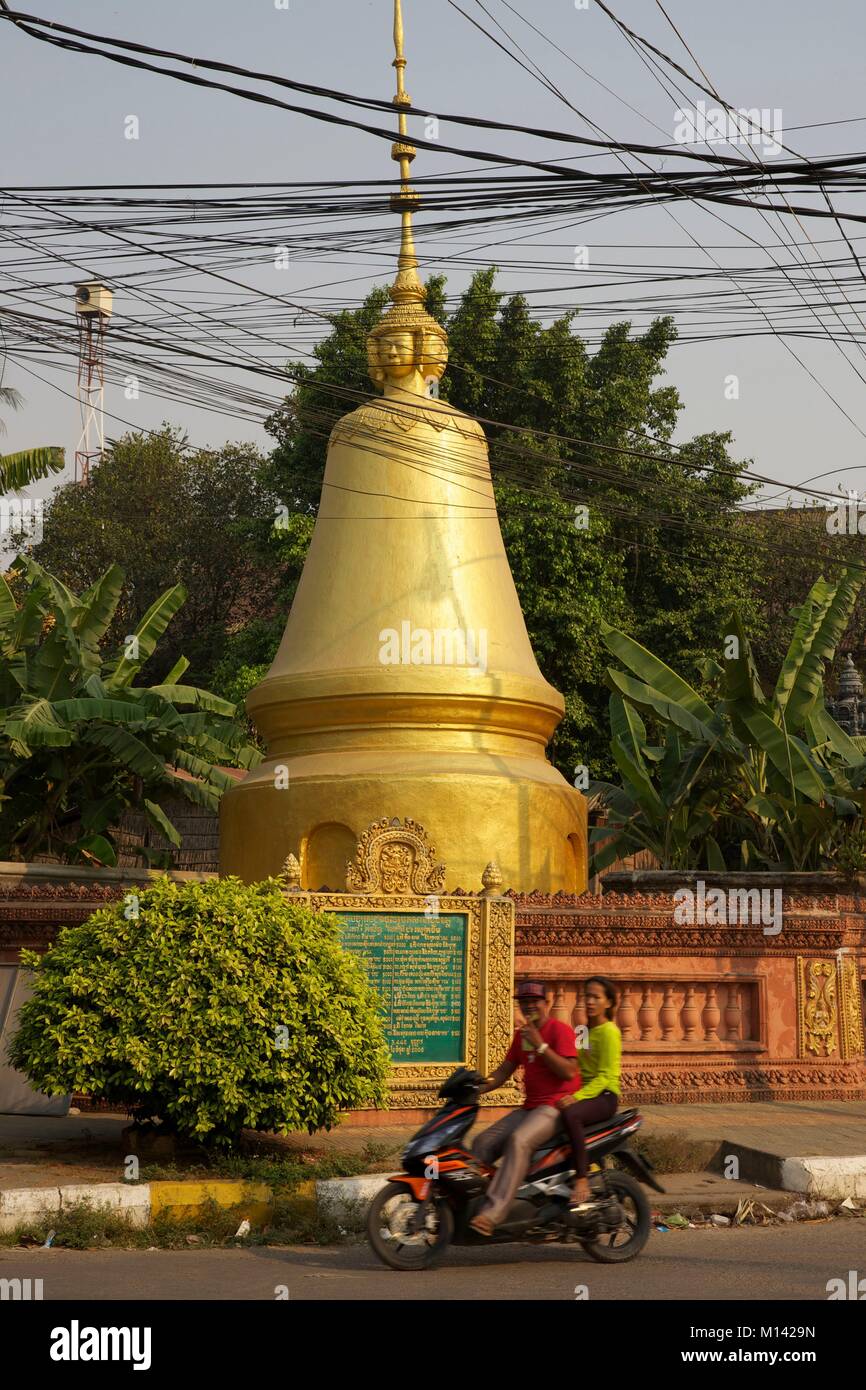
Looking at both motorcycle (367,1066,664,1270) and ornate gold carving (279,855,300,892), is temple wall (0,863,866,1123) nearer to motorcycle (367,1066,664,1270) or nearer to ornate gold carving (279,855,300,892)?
ornate gold carving (279,855,300,892)

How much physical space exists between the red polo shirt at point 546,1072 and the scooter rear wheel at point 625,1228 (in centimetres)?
46

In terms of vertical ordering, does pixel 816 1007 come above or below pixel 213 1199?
above

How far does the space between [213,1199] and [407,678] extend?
696 cm

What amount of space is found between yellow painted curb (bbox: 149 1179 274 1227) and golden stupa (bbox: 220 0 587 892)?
5.42 meters

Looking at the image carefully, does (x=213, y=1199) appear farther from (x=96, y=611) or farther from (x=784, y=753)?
(x=96, y=611)

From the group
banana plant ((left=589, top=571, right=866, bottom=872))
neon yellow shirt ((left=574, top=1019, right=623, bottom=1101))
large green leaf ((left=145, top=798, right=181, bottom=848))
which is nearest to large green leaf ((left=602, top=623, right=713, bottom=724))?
banana plant ((left=589, top=571, right=866, bottom=872))

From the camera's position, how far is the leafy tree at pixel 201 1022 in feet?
30.6

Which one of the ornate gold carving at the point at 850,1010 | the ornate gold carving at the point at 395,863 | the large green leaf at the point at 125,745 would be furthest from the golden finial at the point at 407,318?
the ornate gold carving at the point at 850,1010

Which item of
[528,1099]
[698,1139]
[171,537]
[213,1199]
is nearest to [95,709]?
[698,1139]

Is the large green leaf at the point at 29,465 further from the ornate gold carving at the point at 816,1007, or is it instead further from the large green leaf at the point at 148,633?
the ornate gold carving at the point at 816,1007

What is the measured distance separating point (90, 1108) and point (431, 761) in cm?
438

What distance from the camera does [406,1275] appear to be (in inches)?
285

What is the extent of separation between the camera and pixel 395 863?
12.3 meters

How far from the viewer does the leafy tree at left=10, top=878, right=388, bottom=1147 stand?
30.6 feet
